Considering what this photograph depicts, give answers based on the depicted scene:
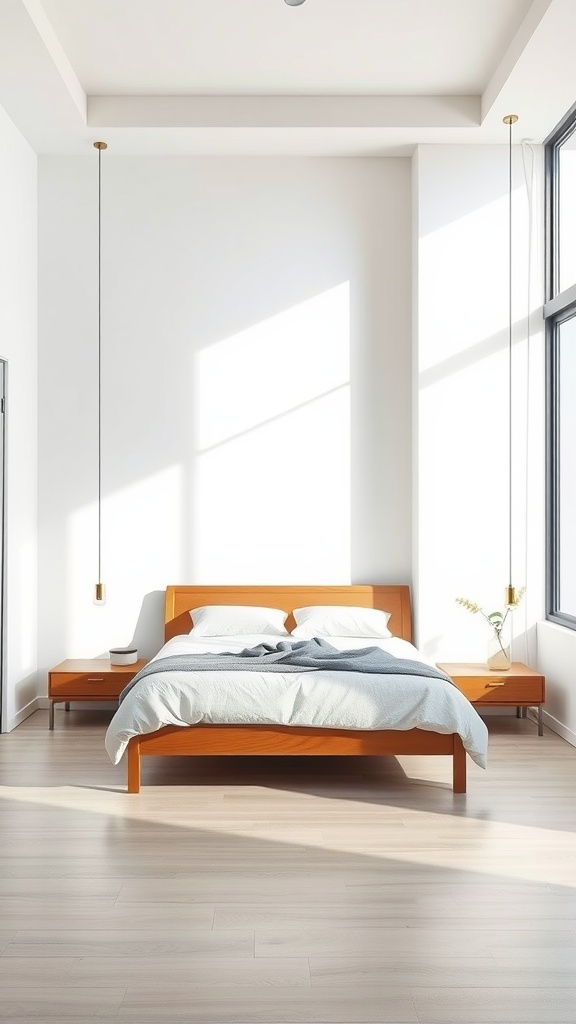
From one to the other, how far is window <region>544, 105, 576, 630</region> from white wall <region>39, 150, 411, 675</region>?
Answer: 83 centimetres

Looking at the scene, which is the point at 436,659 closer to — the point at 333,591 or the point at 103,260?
the point at 333,591

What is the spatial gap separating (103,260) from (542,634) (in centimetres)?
338

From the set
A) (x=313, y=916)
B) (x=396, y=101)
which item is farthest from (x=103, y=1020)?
(x=396, y=101)

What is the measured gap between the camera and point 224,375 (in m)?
5.34

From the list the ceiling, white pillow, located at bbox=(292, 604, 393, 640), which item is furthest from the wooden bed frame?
the ceiling

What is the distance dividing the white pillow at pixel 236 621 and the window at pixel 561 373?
5.20 feet

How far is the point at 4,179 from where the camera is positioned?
469 centimetres

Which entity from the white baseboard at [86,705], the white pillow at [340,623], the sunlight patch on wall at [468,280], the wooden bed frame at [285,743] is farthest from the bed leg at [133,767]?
the sunlight patch on wall at [468,280]

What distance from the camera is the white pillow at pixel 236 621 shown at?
16.1 ft

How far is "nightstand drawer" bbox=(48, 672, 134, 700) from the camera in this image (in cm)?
479

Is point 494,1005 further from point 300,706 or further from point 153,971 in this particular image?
point 300,706

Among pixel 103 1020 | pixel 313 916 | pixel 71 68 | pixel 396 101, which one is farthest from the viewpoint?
pixel 396 101

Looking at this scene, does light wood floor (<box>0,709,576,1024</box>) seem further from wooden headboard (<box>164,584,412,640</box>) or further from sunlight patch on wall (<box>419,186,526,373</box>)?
sunlight patch on wall (<box>419,186,526,373</box>)

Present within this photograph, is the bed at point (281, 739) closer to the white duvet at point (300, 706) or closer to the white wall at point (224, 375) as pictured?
the white duvet at point (300, 706)
